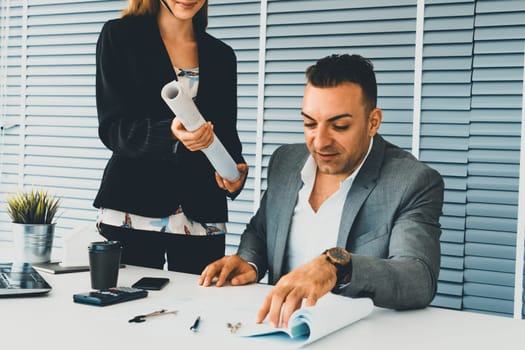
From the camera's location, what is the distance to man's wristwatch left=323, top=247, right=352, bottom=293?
1281 mm

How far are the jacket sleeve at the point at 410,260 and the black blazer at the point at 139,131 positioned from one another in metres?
0.62

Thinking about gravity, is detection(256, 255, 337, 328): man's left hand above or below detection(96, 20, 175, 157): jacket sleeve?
below

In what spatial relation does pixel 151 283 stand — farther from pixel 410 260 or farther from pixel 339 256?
pixel 410 260

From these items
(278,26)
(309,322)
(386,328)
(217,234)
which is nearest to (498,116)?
(278,26)

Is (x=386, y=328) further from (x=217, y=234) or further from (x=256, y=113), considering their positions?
(x=256, y=113)

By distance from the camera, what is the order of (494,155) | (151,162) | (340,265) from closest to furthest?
(340,265) → (151,162) → (494,155)

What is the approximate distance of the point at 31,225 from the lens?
1.73 m

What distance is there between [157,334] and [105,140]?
2.80 ft

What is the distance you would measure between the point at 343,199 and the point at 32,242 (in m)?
0.93

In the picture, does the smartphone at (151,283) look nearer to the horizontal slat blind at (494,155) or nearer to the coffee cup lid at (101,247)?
the coffee cup lid at (101,247)

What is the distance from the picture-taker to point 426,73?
8.68 feet

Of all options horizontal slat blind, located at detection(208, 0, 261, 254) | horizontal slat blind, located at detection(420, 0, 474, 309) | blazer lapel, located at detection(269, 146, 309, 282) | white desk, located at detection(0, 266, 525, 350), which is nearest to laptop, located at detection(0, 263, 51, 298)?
white desk, located at detection(0, 266, 525, 350)

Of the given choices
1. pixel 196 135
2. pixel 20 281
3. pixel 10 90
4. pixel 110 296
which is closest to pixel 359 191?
pixel 196 135

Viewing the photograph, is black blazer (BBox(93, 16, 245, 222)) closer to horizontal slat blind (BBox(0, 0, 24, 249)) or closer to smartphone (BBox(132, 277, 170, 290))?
smartphone (BBox(132, 277, 170, 290))
